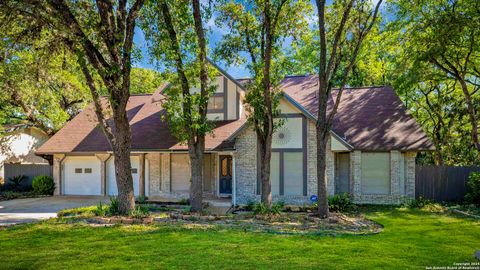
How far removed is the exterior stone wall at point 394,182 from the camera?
15.5m

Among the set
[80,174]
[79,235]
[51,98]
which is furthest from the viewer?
[51,98]

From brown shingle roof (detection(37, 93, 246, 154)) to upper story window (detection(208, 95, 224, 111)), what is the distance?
0.78m

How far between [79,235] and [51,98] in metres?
18.6

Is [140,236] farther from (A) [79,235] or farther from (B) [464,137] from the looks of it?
(B) [464,137]

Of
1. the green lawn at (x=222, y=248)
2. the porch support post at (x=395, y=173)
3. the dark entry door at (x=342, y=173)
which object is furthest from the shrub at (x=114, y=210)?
the porch support post at (x=395, y=173)

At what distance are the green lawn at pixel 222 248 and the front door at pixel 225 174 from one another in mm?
7977

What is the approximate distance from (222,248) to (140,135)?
12126mm

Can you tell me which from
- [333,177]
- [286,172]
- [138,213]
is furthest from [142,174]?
[333,177]

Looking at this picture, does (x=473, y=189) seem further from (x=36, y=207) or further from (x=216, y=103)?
(x=36, y=207)

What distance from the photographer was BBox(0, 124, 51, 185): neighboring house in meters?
22.0

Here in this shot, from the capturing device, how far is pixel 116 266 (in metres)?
6.71

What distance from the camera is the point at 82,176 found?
19906 mm

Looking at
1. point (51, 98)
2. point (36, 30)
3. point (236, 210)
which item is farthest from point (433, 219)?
point (51, 98)

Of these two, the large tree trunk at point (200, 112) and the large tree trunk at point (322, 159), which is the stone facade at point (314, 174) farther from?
the large tree trunk at point (322, 159)
